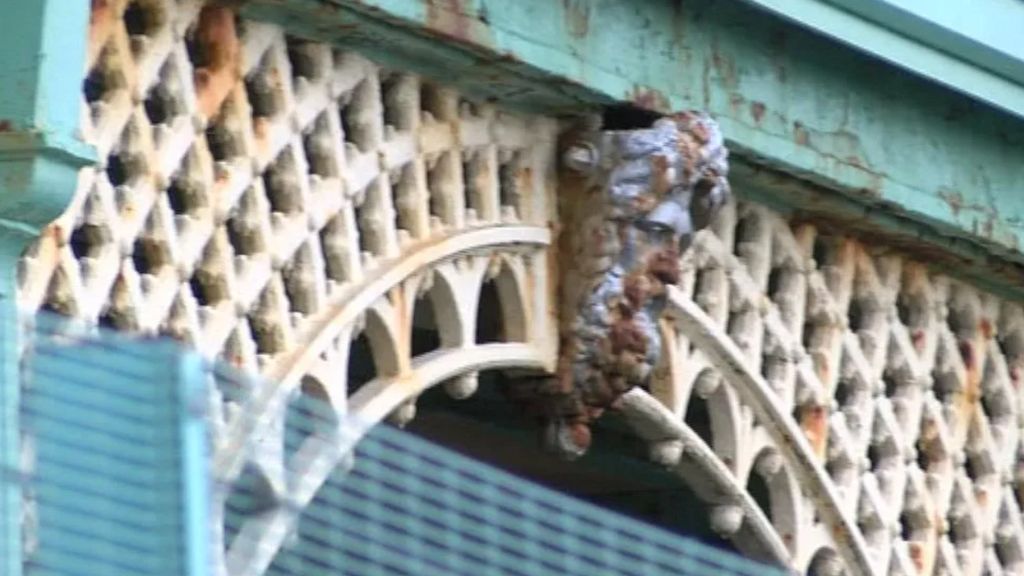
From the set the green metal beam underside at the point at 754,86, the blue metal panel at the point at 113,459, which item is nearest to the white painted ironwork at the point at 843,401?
the green metal beam underside at the point at 754,86

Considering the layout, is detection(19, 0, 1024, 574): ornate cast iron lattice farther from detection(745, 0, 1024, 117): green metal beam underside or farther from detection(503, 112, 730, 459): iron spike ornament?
detection(745, 0, 1024, 117): green metal beam underside

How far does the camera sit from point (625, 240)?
703 cm

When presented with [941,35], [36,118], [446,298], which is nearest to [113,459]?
[36,118]

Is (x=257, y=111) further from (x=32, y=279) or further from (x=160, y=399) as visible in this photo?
(x=160, y=399)

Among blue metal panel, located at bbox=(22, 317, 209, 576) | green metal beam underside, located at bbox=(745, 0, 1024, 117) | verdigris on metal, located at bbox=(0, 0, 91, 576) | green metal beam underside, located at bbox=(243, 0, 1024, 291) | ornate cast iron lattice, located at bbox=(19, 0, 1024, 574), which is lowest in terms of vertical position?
blue metal panel, located at bbox=(22, 317, 209, 576)

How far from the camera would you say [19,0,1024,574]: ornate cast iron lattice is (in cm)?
587

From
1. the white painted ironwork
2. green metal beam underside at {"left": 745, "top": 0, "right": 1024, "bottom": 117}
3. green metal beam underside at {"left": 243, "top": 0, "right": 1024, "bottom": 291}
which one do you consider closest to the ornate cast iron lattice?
the white painted ironwork

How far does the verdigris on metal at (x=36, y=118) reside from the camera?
214 inches

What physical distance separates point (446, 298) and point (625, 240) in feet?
1.53

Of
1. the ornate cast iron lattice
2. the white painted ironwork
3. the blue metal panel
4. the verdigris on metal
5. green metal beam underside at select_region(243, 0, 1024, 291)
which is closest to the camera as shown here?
the blue metal panel

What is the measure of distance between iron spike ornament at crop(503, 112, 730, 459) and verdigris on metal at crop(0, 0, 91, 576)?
67.5 inches

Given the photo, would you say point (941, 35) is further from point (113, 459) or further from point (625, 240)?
point (113, 459)

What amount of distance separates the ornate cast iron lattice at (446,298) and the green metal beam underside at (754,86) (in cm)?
12

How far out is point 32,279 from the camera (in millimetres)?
5590
